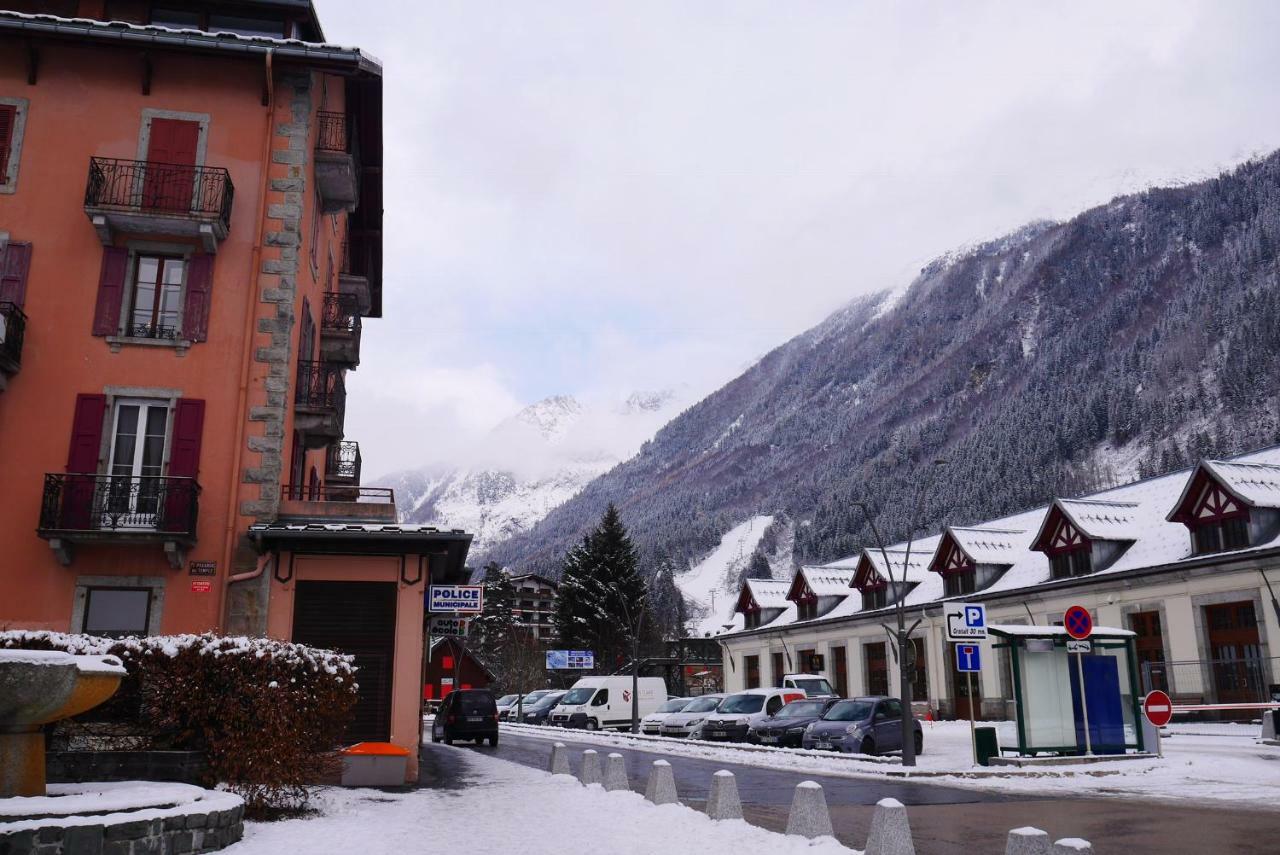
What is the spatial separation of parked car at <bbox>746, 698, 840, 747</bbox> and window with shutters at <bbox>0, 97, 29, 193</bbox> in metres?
23.5

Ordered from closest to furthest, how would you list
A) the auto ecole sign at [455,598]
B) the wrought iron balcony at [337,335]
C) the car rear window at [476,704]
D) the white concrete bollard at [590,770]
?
the white concrete bollard at [590,770] < the auto ecole sign at [455,598] < the wrought iron balcony at [337,335] < the car rear window at [476,704]

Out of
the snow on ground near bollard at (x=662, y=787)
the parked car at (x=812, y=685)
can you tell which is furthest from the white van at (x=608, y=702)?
the snow on ground near bollard at (x=662, y=787)

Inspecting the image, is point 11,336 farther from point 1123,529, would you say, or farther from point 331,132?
point 1123,529

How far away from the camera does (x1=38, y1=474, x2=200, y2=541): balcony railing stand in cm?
1842

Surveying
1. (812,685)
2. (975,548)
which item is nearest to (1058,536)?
(975,548)

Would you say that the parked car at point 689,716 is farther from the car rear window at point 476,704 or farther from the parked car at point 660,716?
the car rear window at point 476,704

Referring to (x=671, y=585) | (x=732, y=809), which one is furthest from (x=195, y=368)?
(x=671, y=585)

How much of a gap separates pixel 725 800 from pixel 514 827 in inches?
102

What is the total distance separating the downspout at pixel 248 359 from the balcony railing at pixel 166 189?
→ 2.25ft

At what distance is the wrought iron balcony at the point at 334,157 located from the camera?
2277 centimetres

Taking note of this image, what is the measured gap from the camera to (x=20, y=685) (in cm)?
909

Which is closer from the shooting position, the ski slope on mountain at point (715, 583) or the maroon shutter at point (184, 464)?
the maroon shutter at point (184, 464)

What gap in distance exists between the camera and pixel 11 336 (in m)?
19.2

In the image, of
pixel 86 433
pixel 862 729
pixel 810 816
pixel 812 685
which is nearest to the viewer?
pixel 810 816
